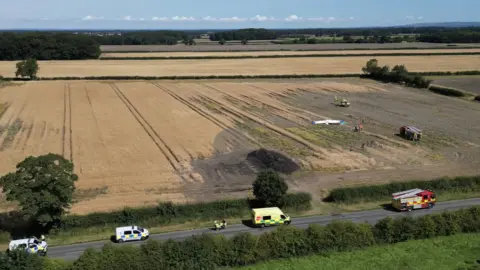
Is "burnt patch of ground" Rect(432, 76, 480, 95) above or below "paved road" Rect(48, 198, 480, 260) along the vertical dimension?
above

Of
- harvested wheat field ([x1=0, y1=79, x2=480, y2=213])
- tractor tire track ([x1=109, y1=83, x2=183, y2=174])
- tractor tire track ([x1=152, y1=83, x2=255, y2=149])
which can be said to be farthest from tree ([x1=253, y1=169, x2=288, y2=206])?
tractor tire track ([x1=152, y1=83, x2=255, y2=149])

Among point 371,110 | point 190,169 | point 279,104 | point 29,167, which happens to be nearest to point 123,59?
point 279,104

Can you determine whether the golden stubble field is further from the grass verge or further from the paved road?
the paved road

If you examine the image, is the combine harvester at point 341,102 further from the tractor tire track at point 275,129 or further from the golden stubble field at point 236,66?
the golden stubble field at point 236,66

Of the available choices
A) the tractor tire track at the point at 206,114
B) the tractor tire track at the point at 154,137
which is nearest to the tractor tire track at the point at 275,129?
the tractor tire track at the point at 206,114

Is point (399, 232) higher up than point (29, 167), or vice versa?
point (29, 167)

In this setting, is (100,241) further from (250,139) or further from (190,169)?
(250,139)
